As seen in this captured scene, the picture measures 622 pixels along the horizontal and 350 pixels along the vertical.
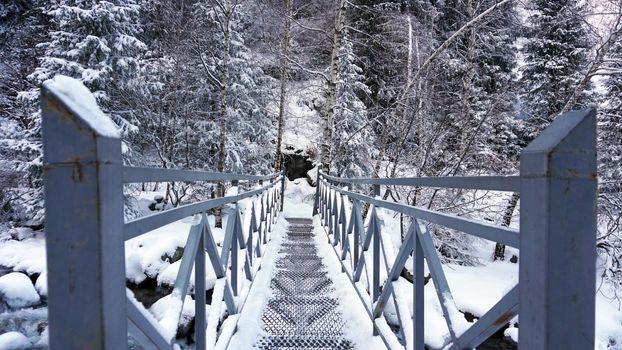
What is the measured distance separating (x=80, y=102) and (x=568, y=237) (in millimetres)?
1294

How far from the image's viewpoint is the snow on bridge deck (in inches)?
108

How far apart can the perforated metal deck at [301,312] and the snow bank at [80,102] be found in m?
2.22

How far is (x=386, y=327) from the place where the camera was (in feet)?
8.37

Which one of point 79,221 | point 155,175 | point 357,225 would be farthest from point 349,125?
point 79,221

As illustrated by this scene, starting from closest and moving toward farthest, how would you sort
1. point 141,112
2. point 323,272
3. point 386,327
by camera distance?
point 386,327 < point 323,272 < point 141,112

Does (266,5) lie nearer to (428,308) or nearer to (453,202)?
(453,202)

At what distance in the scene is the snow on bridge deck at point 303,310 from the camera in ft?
8.98

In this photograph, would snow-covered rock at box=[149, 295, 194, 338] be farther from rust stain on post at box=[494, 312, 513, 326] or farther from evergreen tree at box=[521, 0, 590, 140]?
evergreen tree at box=[521, 0, 590, 140]

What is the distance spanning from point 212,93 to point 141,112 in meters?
2.54

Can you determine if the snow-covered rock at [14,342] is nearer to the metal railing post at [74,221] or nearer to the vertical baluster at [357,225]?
the vertical baluster at [357,225]

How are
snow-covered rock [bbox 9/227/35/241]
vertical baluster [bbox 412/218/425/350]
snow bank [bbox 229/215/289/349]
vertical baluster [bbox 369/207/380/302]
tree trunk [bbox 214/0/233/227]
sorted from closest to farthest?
vertical baluster [bbox 412/218/425/350]
snow bank [bbox 229/215/289/349]
vertical baluster [bbox 369/207/380/302]
tree trunk [bbox 214/0/233/227]
snow-covered rock [bbox 9/227/35/241]

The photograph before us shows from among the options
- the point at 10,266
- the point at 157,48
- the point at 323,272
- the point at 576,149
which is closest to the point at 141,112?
the point at 157,48

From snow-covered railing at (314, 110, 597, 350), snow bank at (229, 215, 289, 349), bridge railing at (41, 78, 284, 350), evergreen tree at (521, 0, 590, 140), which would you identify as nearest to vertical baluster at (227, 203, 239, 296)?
snow bank at (229, 215, 289, 349)

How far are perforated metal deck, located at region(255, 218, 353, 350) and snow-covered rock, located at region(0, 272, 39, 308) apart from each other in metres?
5.78
